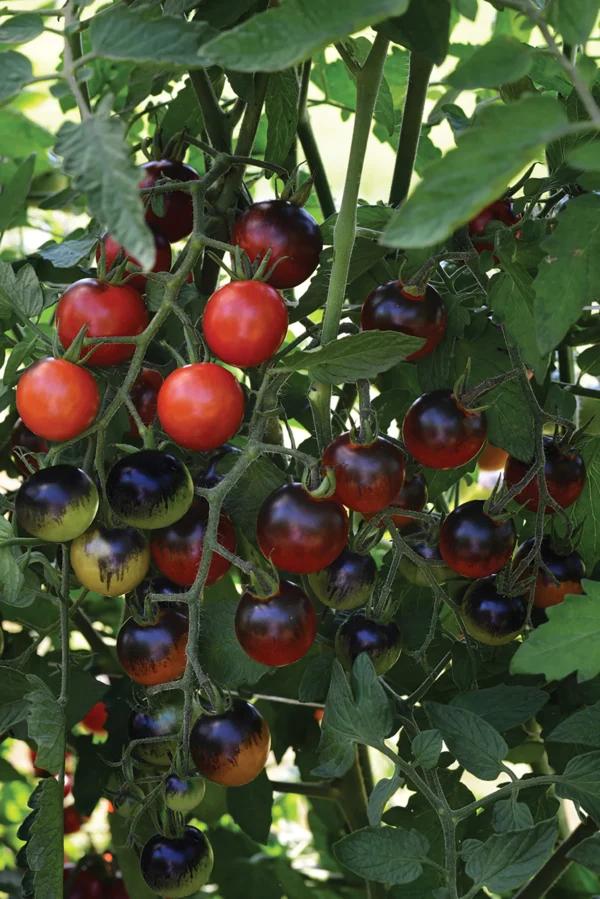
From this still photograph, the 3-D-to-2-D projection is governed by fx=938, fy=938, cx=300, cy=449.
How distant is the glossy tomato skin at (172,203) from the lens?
A: 58cm

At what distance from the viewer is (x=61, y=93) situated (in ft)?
1.38

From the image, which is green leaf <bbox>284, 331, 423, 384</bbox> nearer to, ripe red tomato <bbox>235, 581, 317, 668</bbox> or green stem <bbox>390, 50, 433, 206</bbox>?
ripe red tomato <bbox>235, 581, 317, 668</bbox>

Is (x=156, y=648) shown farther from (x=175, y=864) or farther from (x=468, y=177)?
(x=468, y=177)

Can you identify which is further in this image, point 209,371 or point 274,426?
point 274,426

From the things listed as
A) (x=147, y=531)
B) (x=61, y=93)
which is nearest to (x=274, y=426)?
(x=147, y=531)

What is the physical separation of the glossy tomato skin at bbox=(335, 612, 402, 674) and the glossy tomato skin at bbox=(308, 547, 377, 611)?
1 centimetres

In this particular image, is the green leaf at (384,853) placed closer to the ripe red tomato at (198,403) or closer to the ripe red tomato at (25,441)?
Result: the ripe red tomato at (198,403)

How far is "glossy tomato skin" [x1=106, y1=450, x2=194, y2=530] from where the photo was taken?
1.54 feet

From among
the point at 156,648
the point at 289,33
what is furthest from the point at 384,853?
the point at 289,33

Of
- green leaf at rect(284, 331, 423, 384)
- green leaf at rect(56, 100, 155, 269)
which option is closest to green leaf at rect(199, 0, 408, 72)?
green leaf at rect(56, 100, 155, 269)

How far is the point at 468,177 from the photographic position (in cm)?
28

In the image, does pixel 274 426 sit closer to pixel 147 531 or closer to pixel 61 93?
pixel 147 531

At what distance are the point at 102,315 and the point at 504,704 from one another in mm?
312

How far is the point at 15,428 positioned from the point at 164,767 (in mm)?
281
